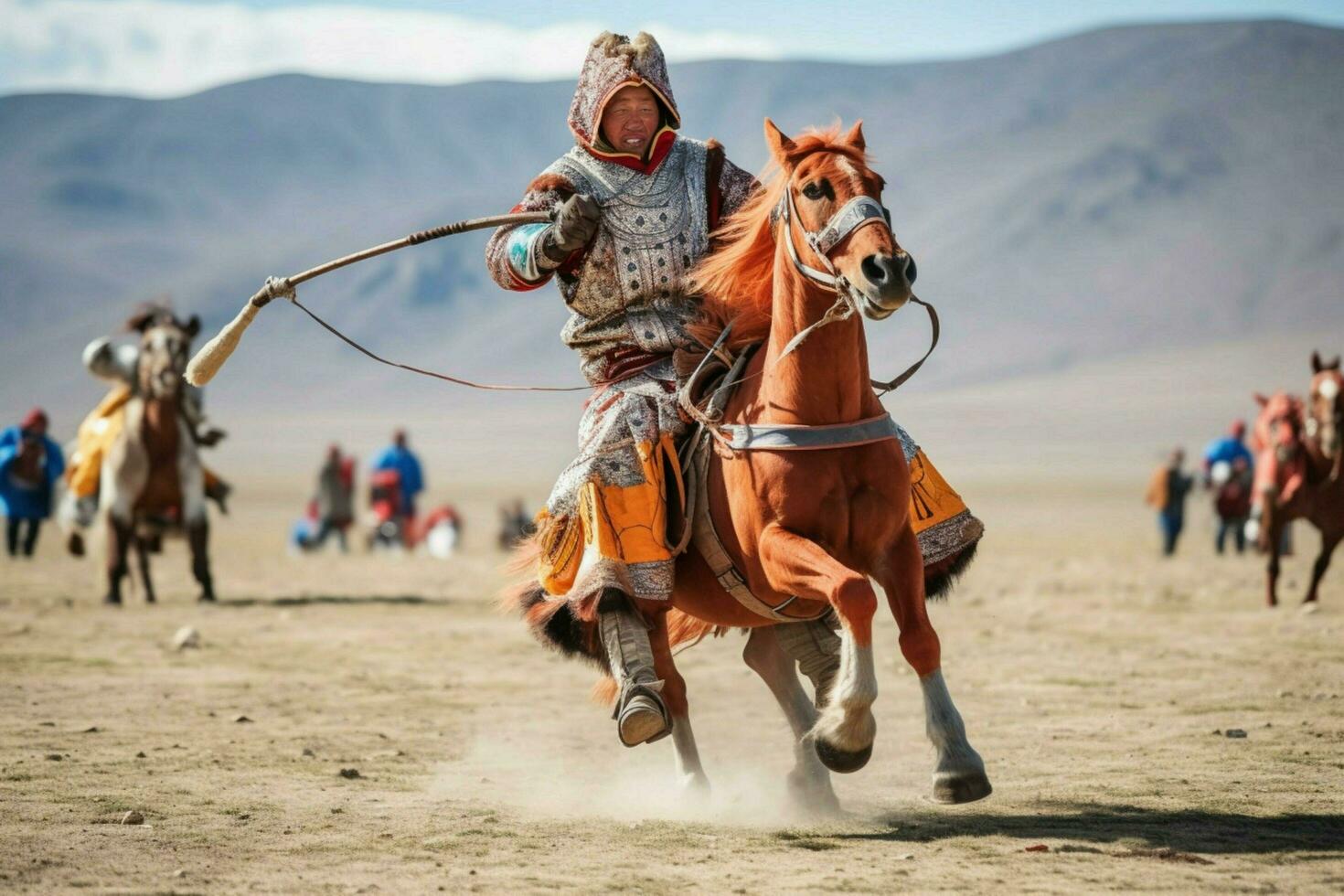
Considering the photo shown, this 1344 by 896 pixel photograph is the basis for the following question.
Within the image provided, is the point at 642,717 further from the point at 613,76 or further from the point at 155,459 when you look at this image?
the point at 155,459

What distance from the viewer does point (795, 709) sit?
693 cm

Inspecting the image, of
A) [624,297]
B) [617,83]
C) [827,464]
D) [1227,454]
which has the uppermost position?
[1227,454]

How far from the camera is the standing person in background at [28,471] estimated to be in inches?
840

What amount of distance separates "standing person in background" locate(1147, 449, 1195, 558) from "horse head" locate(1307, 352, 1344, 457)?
28.8 ft

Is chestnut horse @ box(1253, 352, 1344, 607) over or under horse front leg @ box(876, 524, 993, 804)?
over

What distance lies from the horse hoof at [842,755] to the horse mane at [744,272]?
166cm

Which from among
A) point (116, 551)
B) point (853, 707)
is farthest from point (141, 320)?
point (853, 707)

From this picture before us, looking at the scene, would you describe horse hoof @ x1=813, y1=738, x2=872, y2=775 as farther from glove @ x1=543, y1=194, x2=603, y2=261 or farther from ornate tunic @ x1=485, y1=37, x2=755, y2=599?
glove @ x1=543, y1=194, x2=603, y2=261

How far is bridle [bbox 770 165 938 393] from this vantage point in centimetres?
537

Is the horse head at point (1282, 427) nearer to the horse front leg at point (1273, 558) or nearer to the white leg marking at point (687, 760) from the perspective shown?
the horse front leg at point (1273, 558)

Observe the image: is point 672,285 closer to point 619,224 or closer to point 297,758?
point 619,224

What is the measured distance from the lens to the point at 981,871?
517cm

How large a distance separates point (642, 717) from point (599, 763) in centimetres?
189

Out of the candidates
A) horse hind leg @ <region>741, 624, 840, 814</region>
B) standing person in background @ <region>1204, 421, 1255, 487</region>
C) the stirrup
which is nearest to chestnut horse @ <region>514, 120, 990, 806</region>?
the stirrup
